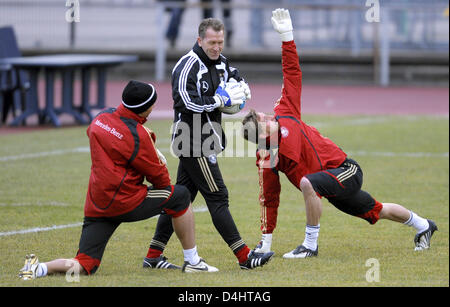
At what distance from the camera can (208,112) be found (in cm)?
699

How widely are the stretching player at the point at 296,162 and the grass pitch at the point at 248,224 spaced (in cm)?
37

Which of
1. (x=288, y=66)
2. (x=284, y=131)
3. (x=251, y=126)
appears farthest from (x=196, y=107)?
(x=288, y=66)

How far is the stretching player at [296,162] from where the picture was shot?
7.17 metres

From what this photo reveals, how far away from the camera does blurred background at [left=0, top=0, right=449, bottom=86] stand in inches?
944

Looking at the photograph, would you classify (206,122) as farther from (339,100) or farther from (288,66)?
(339,100)

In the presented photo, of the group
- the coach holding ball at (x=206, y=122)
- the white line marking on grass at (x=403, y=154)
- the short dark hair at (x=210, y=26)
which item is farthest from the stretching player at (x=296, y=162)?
the white line marking on grass at (x=403, y=154)

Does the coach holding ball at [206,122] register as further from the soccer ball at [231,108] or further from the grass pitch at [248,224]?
the grass pitch at [248,224]

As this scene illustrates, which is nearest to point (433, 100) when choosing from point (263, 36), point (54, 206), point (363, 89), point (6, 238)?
point (363, 89)

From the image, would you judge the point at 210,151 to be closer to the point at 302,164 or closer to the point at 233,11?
the point at 302,164

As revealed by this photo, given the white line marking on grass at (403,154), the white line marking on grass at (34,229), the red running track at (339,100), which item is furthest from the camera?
the red running track at (339,100)

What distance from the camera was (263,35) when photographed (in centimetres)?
2522

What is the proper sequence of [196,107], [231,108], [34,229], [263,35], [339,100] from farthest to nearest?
[263,35] → [339,100] → [34,229] → [231,108] → [196,107]

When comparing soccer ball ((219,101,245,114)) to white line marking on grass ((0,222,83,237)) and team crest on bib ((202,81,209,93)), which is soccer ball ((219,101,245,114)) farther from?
white line marking on grass ((0,222,83,237))

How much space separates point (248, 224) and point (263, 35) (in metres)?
16.7
